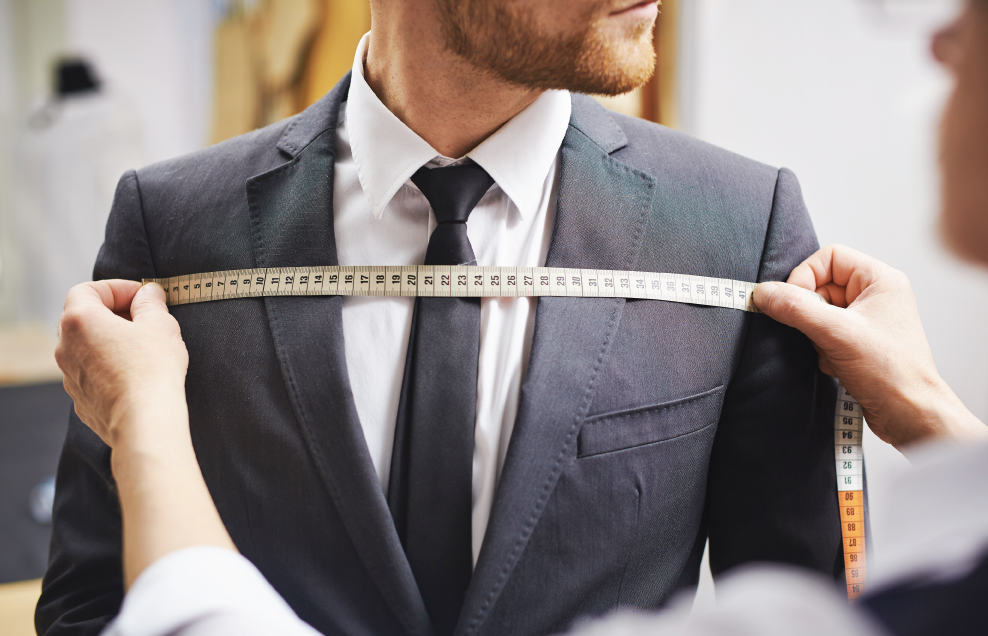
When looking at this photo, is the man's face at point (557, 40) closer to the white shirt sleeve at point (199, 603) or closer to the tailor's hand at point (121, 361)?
the tailor's hand at point (121, 361)

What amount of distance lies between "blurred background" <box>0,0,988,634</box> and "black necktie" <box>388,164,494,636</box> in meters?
1.69

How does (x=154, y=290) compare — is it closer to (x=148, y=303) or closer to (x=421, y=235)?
(x=148, y=303)

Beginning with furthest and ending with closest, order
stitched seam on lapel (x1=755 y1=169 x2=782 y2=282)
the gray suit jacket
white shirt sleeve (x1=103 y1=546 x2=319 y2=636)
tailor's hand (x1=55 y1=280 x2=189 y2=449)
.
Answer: stitched seam on lapel (x1=755 y1=169 x2=782 y2=282), the gray suit jacket, tailor's hand (x1=55 y1=280 x2=189 y2=449), white shirt sleeve (x1=103 y1=546 x2=319 y2=636)

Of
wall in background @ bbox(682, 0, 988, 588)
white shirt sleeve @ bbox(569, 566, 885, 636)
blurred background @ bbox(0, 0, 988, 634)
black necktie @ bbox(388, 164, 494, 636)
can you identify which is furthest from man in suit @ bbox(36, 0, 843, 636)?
wall in background @ bbox(682, 0, 988, 588)

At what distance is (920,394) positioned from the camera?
3.97 ft

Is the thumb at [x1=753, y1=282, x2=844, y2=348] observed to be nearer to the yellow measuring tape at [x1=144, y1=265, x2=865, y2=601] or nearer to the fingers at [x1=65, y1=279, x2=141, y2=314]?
the yellow measuring tape at [x1=144, y1=265, x2=865, y2=601]

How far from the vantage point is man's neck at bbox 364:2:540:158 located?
1.34 meters

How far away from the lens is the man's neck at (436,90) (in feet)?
4.41

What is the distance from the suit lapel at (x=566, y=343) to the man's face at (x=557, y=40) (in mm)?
173

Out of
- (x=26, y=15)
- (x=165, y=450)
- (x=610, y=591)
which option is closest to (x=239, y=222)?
(x=165, y=450)

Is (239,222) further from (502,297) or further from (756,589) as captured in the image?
(756,589)

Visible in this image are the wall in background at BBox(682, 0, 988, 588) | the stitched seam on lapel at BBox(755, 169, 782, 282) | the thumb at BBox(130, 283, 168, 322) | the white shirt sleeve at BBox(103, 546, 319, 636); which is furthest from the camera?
the wall in background at BBox(682, 0, 988, 588)

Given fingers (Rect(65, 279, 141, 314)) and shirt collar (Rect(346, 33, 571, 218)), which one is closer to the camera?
fingers (Rect(65, 279, 141, 314))

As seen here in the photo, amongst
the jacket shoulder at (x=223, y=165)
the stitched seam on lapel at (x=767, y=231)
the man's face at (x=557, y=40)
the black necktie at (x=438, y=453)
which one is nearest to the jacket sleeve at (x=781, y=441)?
the stitched seam on lapel at (x=767, y=231)
